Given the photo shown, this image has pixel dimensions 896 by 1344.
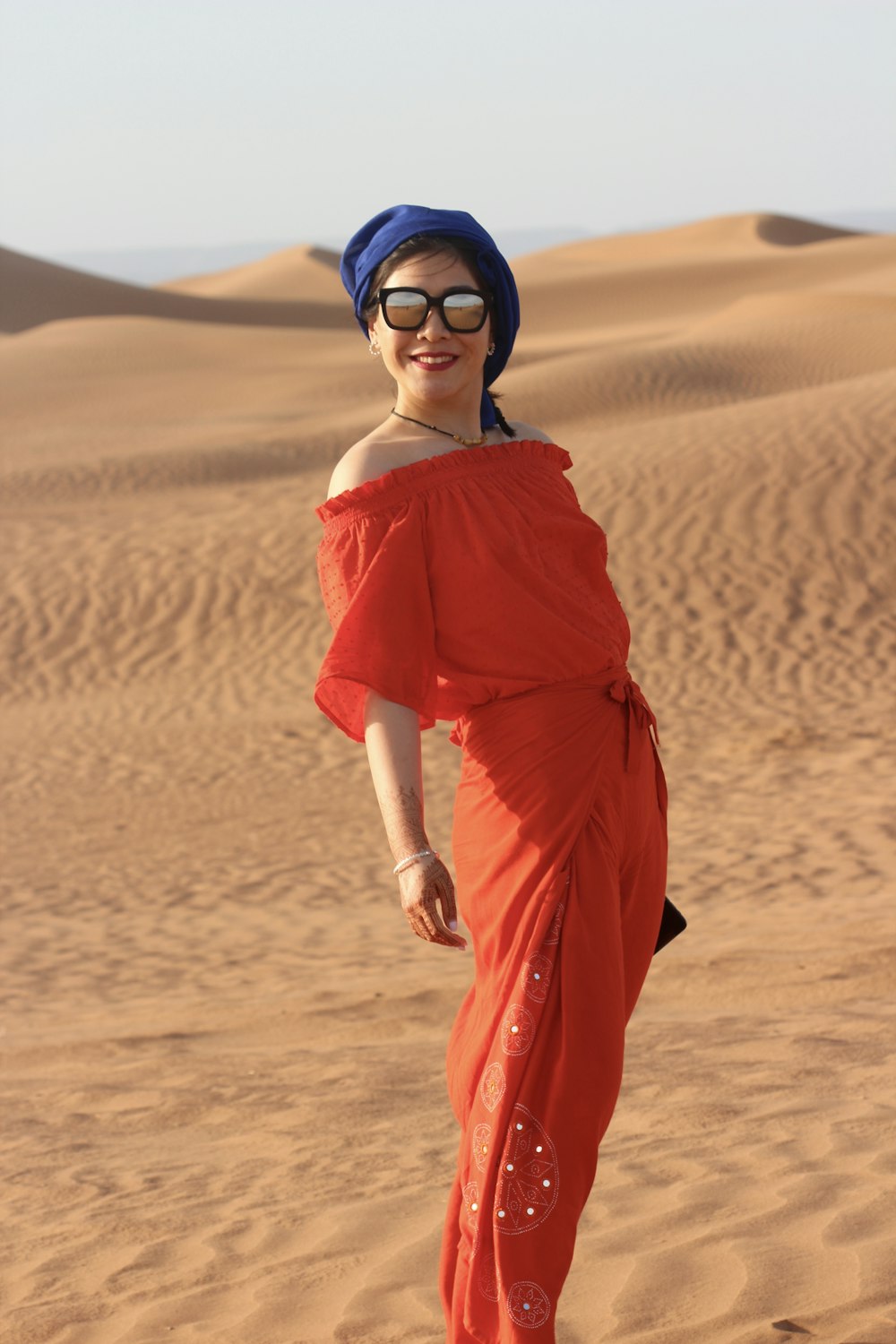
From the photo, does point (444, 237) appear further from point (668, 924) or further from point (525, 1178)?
point (525, 1178)

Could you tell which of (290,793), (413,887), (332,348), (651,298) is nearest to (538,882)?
(413,887)

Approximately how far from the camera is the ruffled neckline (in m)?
2.56

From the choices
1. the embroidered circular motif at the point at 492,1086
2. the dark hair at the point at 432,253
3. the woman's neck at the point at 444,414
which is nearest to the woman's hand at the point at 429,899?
the embroidered circular motif at the point at 492,1086

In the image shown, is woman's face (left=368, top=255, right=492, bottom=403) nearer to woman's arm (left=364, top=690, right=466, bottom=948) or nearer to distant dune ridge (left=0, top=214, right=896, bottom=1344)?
woman's arm (left=364, top=690, right=466, bottom=948)

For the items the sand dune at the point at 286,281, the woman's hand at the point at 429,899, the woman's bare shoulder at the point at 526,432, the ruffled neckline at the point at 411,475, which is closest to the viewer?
the woman's hand at the point at 429,899

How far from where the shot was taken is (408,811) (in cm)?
247

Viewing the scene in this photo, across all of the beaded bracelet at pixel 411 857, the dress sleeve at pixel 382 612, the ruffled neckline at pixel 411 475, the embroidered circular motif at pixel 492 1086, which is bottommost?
the embroidered circular motif at pixel 492 1086

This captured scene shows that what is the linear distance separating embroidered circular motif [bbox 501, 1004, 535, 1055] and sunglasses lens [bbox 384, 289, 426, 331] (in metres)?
1.17

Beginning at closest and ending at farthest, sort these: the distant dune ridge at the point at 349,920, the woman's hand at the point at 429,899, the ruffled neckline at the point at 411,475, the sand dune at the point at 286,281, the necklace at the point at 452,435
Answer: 1. the woman's hand at the point at 429,899
2. the ruffled neckline at the point at 411,475
3. the necklace at the point at 452,435
4. the distant dune ridge at the point at 349,920
5. the sand dune at the point at 286,281

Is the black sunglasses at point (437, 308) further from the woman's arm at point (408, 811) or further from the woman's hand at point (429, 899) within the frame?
the woman's hand at point (429, 899)

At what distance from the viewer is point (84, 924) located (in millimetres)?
8055

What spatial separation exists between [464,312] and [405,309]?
0.33 ft

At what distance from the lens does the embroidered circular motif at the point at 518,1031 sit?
248 centimetres

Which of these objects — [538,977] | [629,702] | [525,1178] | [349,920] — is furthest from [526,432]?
[349,920]
